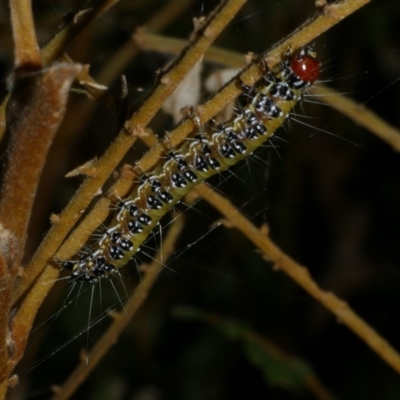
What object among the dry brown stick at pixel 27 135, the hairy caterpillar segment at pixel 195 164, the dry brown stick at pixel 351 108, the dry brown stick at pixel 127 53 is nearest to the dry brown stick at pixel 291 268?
the hairy caterpillar segment at pixel 195 164

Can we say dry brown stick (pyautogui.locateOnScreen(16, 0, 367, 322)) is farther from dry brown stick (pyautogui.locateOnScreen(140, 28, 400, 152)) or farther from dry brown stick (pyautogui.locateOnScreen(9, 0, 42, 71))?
dry brown stick (pyautogui.locateOnScreen(140, 28, 400, 152))

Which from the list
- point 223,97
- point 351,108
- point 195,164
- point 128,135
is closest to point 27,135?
point 128,135

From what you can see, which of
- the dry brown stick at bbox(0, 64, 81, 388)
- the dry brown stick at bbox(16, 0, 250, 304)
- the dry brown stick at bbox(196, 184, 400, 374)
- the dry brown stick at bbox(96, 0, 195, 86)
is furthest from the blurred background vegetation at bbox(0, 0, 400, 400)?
the dry brown stick at bbox(0, 64, 81, 388)

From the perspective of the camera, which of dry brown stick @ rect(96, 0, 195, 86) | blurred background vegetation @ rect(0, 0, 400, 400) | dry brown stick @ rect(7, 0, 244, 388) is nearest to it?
dry brown stick @ rect(7, 0, 244, 388)

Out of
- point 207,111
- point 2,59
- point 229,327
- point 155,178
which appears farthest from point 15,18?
point 2,59

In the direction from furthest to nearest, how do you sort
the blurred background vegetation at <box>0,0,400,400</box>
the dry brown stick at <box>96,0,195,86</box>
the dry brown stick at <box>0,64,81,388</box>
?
the blurred background vegetation at <box>0,0,400,400</box> → the dry brown stick at <box>96,0,195,86</box> → the dry brown stick at <box>0,64,81,388</box>

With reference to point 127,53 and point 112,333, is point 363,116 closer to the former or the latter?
point 112,333

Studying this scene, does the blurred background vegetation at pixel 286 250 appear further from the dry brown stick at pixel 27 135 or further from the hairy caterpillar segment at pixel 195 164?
the dry brown stick at pixel 27 135
